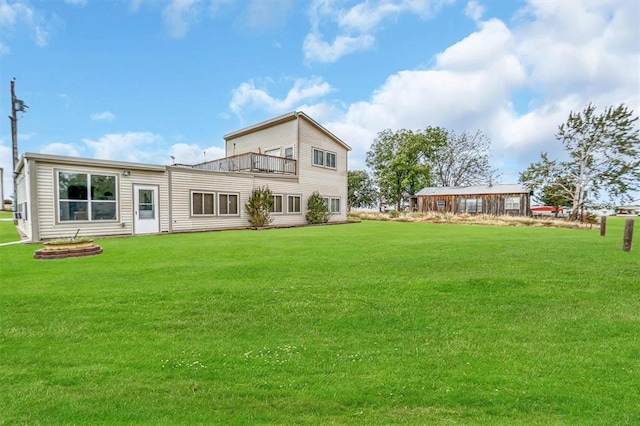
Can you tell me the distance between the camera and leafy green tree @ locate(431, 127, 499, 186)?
45281mm

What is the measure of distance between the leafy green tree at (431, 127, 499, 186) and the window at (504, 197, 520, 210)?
1427cm

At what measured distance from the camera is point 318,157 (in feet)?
74.7

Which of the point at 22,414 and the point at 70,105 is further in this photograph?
the point at 70,105

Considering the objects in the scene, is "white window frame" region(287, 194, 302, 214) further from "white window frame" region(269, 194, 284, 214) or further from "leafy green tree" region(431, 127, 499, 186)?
"leafy green tree" region(431, 127, 499, 186)

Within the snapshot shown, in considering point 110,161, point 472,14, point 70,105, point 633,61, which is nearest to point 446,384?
point 110,161

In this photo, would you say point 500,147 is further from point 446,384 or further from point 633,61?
point 446,384

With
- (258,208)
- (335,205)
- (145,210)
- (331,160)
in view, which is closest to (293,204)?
(258,208)

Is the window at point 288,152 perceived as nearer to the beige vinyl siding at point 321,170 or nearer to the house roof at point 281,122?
the beige vinyl siding at point 321,170

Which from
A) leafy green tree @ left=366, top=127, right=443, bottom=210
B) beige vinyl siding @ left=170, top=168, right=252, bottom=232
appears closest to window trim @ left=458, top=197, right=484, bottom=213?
leafy green tree @ left=366, top=127, right=443, bottom=210

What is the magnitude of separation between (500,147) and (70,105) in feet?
153

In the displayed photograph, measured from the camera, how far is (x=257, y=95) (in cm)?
2255

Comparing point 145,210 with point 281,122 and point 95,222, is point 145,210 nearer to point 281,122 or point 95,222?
point 95,222

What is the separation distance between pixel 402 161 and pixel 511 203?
11.5m

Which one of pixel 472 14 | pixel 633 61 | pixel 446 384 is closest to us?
pixel 446 384
